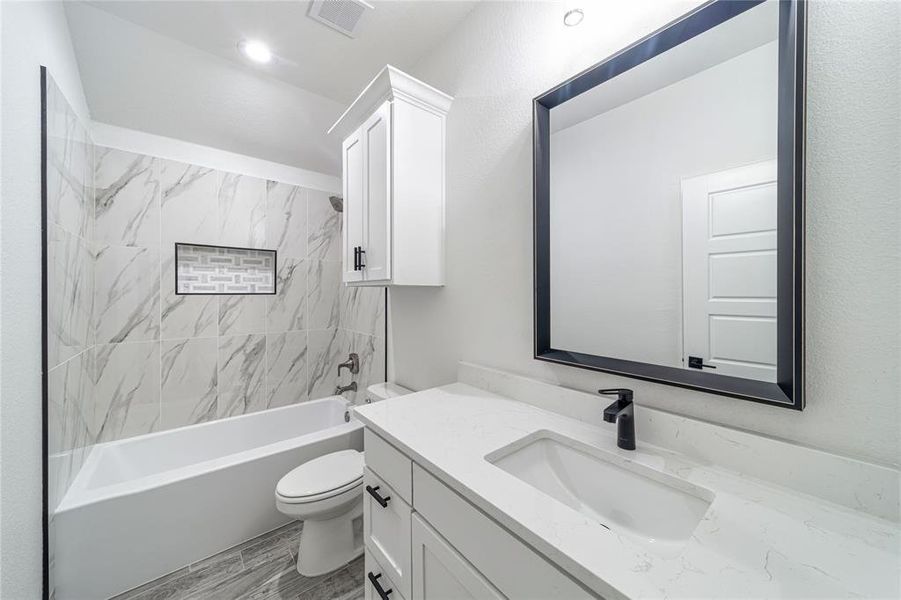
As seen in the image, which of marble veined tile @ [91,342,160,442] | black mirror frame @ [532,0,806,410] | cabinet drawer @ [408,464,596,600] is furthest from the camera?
marble veined tile @ [91,342,160,442]

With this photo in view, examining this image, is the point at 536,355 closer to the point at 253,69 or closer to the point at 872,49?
the point at 872,49

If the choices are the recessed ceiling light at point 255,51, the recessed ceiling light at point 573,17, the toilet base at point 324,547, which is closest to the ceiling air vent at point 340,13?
the recessed ceiling light at point 255,51

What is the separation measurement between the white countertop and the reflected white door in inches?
10.0

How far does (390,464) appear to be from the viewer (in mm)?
986

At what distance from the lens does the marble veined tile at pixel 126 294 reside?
201 centimetres

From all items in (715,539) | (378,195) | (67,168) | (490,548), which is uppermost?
(67,168)

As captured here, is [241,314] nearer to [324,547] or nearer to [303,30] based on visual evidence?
[324,547]

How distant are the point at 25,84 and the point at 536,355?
1901 millimetres

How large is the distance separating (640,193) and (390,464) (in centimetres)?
110

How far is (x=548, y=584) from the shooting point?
56cm

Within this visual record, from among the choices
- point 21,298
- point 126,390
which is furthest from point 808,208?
point 126,390

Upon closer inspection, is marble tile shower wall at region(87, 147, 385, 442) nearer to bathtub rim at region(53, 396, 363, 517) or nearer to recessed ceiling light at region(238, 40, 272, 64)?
bathtub rim at region(53, 396, 363, 517)

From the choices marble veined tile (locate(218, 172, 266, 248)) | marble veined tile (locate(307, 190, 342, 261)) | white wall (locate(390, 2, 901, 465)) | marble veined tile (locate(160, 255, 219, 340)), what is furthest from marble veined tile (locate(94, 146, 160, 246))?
white wall (locate(390, 2, 901, 465))

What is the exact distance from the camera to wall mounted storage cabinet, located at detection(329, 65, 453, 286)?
1.45 meters
